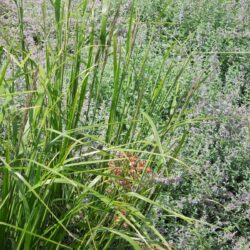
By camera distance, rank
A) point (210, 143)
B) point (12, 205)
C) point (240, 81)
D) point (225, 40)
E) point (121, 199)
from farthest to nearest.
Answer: point (225, 40) < point (240, 81) < point (210, 143) < point (121, 199) < point (12, 205)

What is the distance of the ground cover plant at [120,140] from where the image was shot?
2.28m

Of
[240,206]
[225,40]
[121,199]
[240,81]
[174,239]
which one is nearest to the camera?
[121,199]

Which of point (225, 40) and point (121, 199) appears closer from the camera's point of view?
point (121, 199)

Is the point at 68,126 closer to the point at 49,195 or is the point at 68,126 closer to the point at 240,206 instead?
the point at 49,195

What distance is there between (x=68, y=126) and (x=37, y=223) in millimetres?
403

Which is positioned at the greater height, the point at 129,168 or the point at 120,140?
the point at 129,168

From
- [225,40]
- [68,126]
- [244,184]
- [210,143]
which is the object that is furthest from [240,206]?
[225,40]

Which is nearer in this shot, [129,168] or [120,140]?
[129,168]

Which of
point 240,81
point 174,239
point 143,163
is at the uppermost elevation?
point 143,163

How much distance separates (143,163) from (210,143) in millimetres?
1412

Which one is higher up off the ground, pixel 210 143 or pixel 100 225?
pixel 100 225

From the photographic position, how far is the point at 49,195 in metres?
2.41

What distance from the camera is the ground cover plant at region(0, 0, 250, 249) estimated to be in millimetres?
2283

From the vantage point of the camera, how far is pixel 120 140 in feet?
10.4
